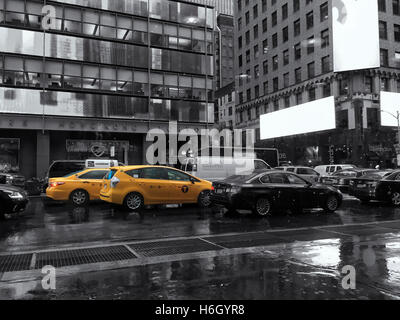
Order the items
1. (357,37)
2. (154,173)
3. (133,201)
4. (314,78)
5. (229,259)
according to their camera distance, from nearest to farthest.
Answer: (229,259) < (133,201) < (154,173) < (357,37) < (314,78)

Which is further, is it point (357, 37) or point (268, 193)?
point (357, 37)

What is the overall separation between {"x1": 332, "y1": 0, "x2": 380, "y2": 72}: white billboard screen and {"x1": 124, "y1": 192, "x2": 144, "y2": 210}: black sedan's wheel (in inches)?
1327

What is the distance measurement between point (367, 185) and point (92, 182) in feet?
35.8

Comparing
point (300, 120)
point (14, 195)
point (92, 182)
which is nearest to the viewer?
point (14, 195)

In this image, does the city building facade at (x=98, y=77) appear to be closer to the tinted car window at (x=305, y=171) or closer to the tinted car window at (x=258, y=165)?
the tinted car window at (x=305, y=171)

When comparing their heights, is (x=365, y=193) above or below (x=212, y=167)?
below

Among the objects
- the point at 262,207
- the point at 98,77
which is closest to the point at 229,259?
the point at 262,207

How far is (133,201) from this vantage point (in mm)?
12125

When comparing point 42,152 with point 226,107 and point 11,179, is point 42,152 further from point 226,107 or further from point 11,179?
point 226,107

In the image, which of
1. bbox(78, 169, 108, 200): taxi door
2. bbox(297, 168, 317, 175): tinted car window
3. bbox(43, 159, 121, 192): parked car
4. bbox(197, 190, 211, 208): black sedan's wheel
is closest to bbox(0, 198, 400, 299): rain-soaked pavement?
bbox(197, 190, 211, 208): black sedan's wheel

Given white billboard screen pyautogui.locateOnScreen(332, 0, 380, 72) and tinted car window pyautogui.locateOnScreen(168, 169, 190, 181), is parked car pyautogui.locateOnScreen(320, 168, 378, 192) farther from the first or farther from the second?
white billboard screen pyautogui.locateOnScreen(332, 0, 380, 72)

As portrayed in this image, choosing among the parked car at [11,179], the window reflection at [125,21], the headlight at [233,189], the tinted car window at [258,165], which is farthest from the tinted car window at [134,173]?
the window reflection at [125,21]
